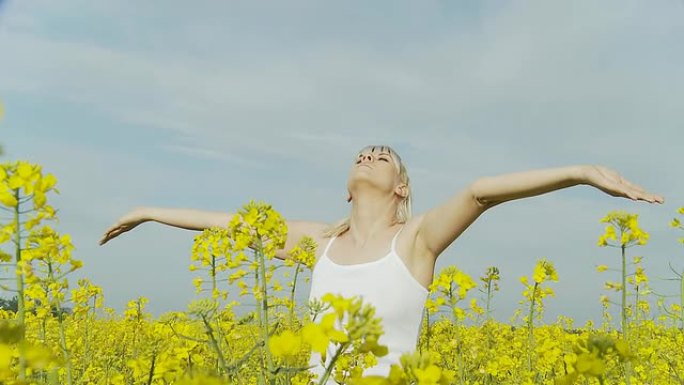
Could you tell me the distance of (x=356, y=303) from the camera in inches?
45.6

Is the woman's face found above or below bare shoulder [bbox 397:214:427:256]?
above

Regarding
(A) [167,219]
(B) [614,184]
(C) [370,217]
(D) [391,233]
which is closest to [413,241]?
(D) [391,233]

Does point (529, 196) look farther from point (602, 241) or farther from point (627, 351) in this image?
point (627, 351)

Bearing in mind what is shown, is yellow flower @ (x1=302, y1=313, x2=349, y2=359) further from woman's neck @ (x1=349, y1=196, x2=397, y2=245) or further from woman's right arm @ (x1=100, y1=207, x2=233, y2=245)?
woman's right arm @ (x1=100, y1=207, x2=233, y2=245)

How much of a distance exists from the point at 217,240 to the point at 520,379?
2.81 metres

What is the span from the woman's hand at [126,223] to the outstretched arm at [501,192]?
194 cm

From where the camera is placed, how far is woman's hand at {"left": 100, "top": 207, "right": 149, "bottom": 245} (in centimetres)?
457

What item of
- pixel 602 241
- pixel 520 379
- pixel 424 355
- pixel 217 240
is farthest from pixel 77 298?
pixel 520 379

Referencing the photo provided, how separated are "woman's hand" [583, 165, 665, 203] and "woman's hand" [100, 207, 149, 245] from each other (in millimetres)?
2948

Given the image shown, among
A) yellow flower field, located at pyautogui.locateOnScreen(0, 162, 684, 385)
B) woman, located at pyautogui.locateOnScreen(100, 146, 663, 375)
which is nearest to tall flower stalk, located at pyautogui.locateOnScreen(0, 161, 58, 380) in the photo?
yellow flower field, located at pyautogui.locateOnScreen(0, 162, 684, 385)

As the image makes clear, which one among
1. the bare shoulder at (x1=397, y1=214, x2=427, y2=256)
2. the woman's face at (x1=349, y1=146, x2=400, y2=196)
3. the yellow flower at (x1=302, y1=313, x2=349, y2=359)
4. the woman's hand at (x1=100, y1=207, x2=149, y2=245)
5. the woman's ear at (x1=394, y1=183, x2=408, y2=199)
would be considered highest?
the woman's face at (x1=349, y1=146, x2=400, y2=196)

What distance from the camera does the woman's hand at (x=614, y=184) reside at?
243cm

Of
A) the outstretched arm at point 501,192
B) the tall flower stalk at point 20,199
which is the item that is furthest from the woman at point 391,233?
the tall flower stalk at point 20,199

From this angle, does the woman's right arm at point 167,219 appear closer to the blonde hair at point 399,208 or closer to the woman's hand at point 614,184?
the blonde hair at point 399,208
